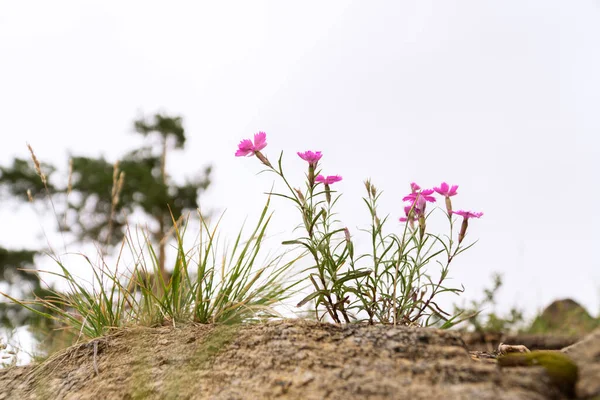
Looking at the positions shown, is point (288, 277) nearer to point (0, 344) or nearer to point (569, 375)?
point (569, 375)

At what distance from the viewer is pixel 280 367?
5.90 ft

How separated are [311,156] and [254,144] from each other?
0.25m

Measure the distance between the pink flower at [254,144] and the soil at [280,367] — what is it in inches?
30.0

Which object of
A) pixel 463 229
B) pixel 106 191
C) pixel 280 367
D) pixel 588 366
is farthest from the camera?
pixel 106 191

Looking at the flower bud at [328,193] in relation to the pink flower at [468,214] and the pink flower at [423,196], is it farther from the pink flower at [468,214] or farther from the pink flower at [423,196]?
the pink flower at [468,214]

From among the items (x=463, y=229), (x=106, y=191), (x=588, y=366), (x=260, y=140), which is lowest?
(x=588, y=366)

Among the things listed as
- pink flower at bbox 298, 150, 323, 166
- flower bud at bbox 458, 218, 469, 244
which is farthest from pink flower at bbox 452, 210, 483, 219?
pink flower at bbox 298, 150, 323, 166

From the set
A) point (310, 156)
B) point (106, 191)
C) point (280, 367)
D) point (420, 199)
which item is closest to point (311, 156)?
point (310, 156)

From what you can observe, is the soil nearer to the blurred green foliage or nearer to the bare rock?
the bare rock

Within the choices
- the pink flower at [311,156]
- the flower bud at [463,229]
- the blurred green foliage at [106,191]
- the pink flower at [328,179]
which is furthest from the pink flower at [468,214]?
the blurred green foliage at [106,191]

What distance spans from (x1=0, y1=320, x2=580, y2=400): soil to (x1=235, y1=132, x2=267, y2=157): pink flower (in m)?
0.76

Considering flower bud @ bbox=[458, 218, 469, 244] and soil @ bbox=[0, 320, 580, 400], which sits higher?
flower bud @ bbox=[458, 218, 469, 244]

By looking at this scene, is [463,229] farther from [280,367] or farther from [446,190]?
[280,367]

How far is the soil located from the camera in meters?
1.48
